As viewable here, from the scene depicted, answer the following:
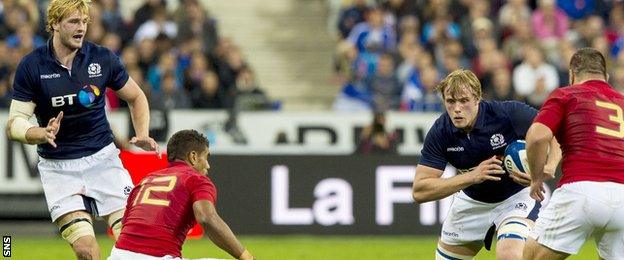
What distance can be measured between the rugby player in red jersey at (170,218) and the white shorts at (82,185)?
1734 mm

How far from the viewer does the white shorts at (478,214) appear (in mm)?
11070

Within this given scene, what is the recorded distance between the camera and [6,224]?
1886cm

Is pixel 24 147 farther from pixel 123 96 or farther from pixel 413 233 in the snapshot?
pixel 123 96

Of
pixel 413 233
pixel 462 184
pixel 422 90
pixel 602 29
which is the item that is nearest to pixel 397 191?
pixel 413 233

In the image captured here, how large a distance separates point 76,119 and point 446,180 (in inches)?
117

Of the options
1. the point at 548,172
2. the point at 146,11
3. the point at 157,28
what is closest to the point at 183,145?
the point at 548,172

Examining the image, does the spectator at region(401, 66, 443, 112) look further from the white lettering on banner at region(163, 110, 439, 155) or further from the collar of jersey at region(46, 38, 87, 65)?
the collar of jersey at region(46, 38, 87, 65)

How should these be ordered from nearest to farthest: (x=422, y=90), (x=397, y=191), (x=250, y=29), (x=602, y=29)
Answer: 1. (x=397, y=191)
2. (x=422, y=90)
3. (x=602, y=29)
4. (x=250, y=29)

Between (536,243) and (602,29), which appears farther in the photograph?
(602,29)

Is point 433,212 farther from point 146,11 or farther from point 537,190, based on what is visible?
point 537,190

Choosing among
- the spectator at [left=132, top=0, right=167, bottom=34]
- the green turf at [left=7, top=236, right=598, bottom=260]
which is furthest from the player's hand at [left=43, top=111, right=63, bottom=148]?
the spectator at [left=132, top=0, right=167, bottom=34]

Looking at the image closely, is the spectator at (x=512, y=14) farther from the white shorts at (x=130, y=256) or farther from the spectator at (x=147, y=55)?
the white shorts at (x=130, y=256)

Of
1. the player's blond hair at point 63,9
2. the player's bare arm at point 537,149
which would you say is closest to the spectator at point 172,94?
the player's blond hair at point 63,9

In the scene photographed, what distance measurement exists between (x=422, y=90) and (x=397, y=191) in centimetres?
359
